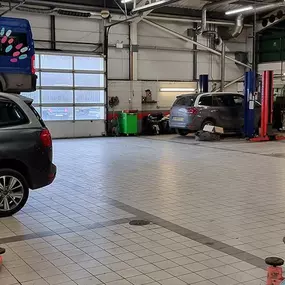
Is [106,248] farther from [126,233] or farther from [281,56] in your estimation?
[281,56]

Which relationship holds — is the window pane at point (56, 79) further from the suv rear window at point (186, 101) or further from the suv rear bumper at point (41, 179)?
the suv rear bumper at point (41, 179)

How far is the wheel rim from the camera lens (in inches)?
224

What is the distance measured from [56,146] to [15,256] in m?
10.0

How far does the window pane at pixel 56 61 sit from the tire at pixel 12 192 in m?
11.3

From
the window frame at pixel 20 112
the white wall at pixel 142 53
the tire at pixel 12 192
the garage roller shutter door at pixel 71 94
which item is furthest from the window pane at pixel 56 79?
the tire at pixel 12 192

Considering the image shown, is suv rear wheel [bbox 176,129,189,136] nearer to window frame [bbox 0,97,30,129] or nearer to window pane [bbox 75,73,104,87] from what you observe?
window pane [bbox 75,73,104,87]

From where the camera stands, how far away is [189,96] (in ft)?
52.5

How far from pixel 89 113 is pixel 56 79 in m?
1.82

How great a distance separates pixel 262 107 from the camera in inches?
595

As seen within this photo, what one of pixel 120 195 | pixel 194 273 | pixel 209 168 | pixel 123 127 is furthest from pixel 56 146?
pixel 194 273

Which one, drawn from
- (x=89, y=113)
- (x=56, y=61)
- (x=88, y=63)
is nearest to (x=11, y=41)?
(x=56, y=61)

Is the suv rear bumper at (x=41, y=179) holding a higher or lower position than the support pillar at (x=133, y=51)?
lower

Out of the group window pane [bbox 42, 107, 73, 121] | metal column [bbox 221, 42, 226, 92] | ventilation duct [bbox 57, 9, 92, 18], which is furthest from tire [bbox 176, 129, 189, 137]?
ventilation duct [bbox 57, 9, 92, 18]

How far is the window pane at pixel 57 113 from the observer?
16734 mm
